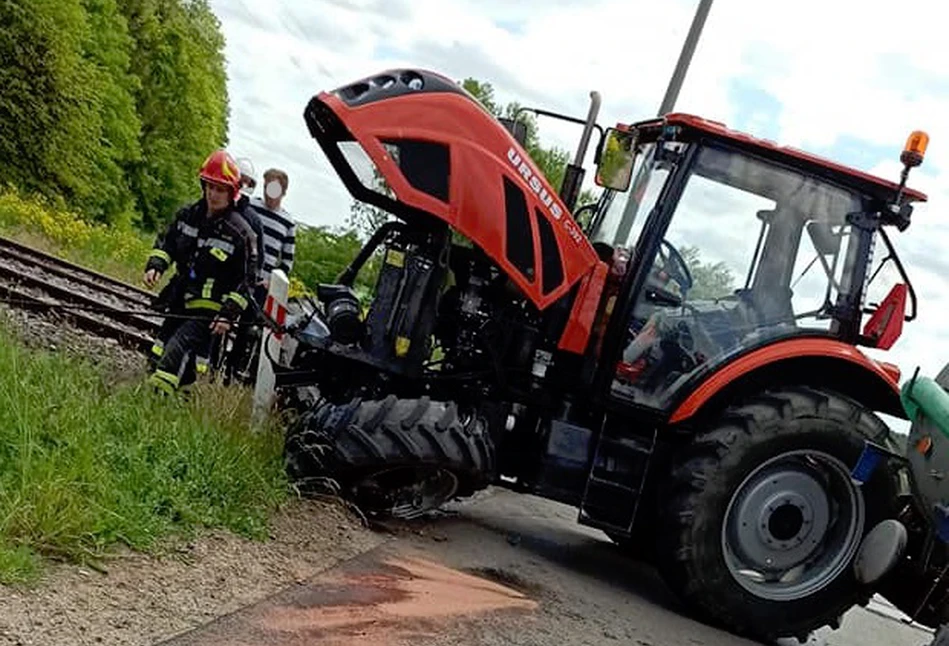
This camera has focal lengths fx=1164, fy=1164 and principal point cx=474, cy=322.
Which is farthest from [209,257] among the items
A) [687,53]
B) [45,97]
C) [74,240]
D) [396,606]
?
[45,97]

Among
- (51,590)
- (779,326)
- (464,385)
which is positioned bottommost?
(51,590)

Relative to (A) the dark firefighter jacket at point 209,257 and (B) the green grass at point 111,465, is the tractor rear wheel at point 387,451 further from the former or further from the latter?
(A) the dark firefighter jacket at point 209,257

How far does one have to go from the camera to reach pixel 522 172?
6312 mm

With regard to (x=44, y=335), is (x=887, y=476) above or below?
above

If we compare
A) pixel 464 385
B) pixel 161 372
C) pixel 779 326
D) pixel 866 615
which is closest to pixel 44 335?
pixel 161 372

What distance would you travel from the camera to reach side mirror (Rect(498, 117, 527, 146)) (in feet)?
22.2

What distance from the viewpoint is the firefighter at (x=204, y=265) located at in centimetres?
716

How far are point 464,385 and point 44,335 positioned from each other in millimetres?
3104

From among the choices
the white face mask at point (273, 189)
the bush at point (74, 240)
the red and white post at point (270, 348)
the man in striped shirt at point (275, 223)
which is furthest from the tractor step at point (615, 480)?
the bush at point (74, 240)

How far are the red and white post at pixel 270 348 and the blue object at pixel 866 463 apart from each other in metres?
3.21

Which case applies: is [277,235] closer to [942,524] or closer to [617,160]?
[617,160]

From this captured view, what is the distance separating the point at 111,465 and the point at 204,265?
8.34 ft

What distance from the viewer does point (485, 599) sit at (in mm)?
5465

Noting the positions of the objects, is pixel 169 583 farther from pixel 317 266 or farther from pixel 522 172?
pixel 317 266
